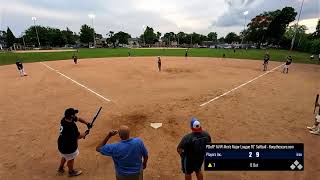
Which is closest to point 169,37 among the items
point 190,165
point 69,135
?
point 69,135

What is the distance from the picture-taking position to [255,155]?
6.00 meters

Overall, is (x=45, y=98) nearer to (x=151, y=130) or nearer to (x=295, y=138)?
(x=151, y=130)

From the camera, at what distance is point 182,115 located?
13.2m

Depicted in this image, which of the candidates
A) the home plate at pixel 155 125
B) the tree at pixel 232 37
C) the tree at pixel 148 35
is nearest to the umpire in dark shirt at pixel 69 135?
the home plate at pixel 155 125

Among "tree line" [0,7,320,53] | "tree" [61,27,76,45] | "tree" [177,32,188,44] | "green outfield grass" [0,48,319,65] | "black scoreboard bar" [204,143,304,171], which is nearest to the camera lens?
"black scoreboard bar" [204,143,304,171]

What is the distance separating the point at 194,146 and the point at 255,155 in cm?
147

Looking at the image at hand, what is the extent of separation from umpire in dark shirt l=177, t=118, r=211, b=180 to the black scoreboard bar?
216 mm

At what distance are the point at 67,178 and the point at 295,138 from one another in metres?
8.62

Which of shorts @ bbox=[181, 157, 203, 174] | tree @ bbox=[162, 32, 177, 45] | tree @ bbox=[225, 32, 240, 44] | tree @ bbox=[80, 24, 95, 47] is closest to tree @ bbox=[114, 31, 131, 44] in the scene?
tree @ bbox=[80, 24, 95, 47]

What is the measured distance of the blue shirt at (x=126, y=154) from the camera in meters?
5.02

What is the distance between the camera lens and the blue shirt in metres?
5.02

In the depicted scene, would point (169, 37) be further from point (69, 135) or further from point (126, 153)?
point (126, 153)

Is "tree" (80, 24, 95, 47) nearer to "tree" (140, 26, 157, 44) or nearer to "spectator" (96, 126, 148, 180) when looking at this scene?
"tree" (140, 26, 157, 44)

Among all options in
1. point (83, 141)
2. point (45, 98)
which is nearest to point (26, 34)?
point (45, 98)
